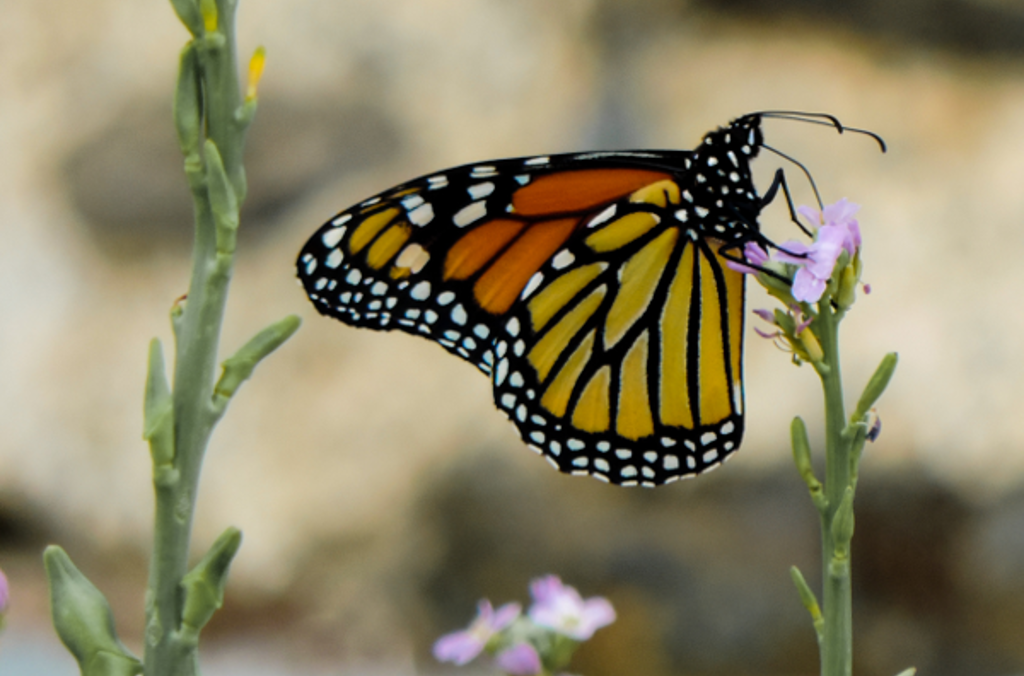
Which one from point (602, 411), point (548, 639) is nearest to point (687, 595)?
point (602, 411)

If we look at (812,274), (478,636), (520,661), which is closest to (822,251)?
(812,274)

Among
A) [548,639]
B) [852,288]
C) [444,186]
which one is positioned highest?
[444,186]

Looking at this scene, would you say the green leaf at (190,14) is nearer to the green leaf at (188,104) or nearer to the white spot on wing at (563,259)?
the green leaf at (188,104)

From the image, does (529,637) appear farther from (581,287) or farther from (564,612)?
(581,287)

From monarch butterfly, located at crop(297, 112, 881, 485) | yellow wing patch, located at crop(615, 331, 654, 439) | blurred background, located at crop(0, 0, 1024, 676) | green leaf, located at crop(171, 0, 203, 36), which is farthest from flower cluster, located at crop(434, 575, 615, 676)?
blurred background, located at crop(0, 0, 1024, 676)

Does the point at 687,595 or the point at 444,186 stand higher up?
the point at 444,186

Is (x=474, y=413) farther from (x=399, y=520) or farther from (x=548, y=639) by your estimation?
(x=548, y=639)
